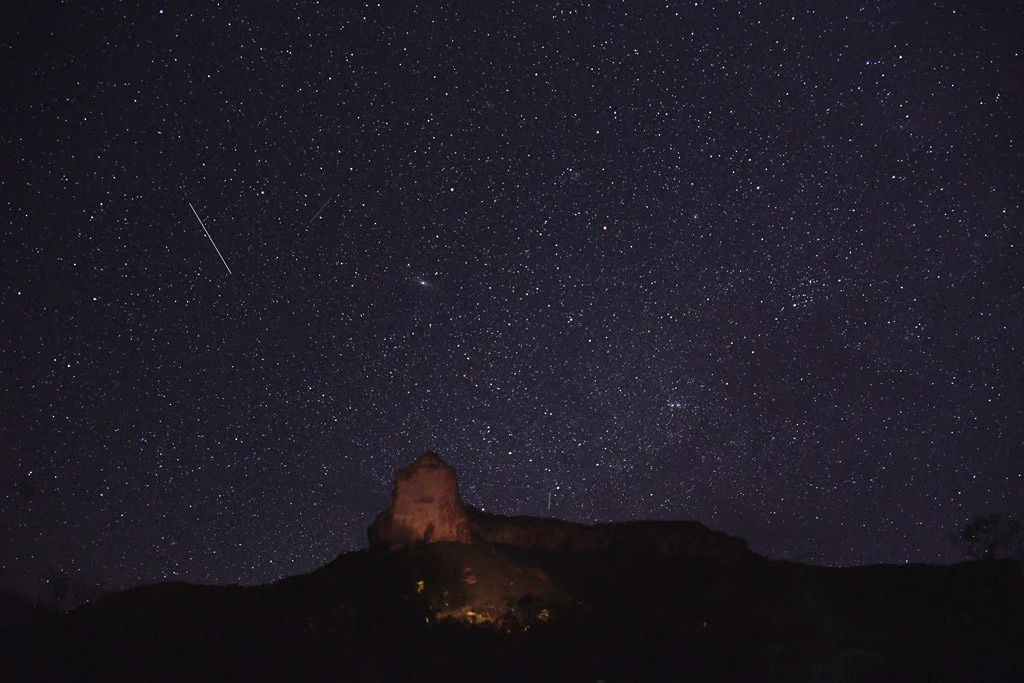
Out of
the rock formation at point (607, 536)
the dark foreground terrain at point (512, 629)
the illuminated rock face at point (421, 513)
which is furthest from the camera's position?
A: the rock formation at point (607, 536)

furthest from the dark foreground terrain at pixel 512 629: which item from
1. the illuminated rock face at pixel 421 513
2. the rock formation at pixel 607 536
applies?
the rock formation at pixel 607 536

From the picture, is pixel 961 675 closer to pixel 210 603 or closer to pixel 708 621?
pixel 708 621

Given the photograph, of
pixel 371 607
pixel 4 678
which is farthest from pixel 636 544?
pixel 4 678

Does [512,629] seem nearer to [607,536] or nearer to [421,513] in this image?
[421,513]

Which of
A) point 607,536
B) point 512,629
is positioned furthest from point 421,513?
point 607,536

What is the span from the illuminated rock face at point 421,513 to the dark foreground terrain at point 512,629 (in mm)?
2052

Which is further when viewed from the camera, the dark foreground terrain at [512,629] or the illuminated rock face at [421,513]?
the illuminated rock face at [421,513]

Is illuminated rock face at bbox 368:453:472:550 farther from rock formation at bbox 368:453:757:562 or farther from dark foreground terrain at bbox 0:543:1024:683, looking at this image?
rock formation at bbox 368:453:757:562

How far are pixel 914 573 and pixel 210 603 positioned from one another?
198ft

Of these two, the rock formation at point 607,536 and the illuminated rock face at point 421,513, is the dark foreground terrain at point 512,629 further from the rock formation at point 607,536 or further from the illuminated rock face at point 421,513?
the rock formation at point 607,536

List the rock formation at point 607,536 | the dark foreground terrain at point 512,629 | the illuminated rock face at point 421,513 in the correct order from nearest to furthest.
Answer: the dark foreground terrain at point 512,629
the illuminated rock face at point 421,513
the rock formation at point 607,536

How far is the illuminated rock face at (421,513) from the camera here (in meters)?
74.6

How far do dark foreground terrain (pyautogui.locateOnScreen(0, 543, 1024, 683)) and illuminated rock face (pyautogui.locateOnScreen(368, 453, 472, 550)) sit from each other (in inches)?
80.8

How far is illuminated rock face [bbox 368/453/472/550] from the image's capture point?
74625 millimetres
